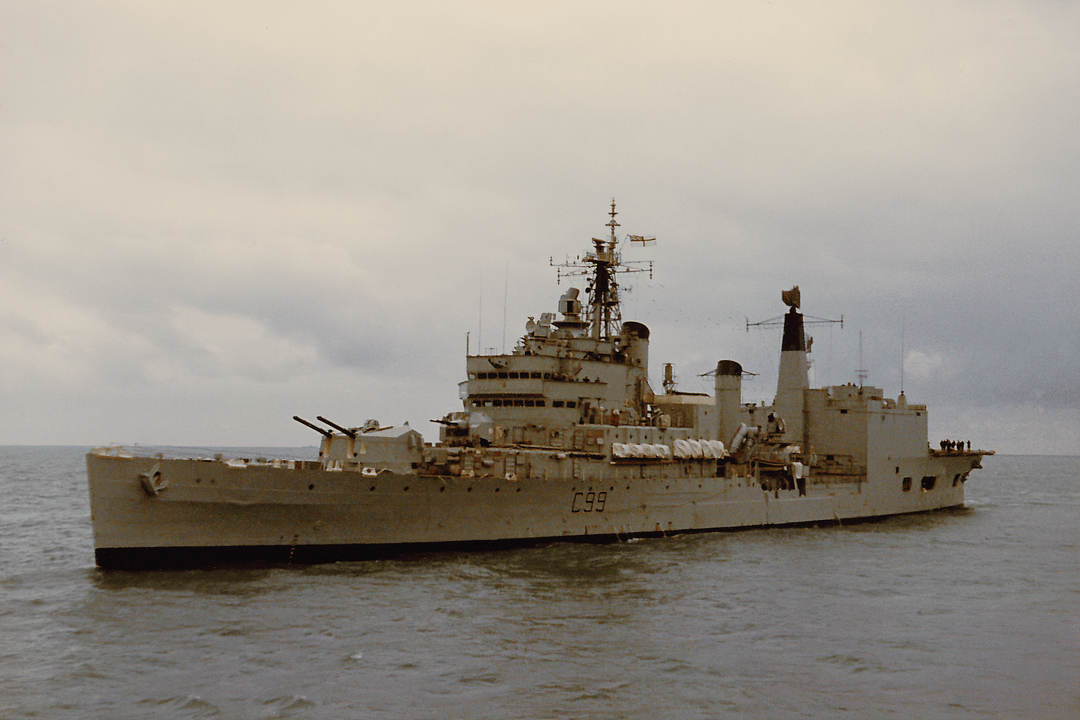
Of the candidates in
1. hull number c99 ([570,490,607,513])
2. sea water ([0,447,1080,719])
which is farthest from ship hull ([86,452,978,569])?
sea water ([0,447,1080,719])

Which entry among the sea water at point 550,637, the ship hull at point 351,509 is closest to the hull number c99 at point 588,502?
the ship hull at point 351,509

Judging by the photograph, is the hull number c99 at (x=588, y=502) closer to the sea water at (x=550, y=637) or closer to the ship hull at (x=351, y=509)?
the ship hull at (x=351, y=509)

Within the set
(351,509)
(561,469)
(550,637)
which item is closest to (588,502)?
(561,469)

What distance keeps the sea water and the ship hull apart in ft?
2.11

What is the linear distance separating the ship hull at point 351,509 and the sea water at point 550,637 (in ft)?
2.11

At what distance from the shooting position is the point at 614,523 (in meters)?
26.8

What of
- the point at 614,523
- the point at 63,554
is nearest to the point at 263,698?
the point at 614,523

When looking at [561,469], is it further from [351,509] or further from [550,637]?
[550,637]

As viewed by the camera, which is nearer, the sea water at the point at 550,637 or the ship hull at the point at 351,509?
the sea water at the point at 550,637

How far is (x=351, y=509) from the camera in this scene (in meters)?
21.9

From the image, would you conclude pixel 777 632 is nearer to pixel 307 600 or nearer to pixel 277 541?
pixel 307 600

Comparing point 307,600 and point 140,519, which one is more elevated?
point 140,519

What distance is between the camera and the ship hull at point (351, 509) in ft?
66.4

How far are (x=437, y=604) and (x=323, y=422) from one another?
759cm
